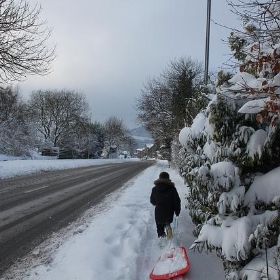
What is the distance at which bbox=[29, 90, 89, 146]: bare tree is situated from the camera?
224ft

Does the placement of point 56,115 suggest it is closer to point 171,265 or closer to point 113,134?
point 113,134

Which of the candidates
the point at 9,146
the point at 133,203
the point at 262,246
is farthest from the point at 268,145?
the point at 9,146

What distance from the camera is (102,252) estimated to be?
6.23m

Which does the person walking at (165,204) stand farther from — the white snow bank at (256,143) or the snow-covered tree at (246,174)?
the white snow bank at (256,143)

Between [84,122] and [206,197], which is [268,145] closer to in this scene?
[206,197]

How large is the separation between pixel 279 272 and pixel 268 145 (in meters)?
1.34

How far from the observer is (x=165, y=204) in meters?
7.14

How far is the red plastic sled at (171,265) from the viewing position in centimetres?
517

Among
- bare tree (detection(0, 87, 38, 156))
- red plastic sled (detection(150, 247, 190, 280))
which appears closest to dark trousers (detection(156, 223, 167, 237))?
red plastic sled (detection(150, 247, 190, 280))

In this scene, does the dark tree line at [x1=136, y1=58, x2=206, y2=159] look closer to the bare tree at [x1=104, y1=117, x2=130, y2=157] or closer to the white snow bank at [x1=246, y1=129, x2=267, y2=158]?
the white snow bank at [x1=246, y1=129, x2=267, y2=158]

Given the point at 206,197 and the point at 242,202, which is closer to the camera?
the point at 242,202

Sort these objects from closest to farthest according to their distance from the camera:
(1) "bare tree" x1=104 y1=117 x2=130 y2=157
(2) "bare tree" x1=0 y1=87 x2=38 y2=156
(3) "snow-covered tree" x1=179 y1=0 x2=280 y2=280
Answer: (3) "snow-covered tree" x1=179 y1=0 x2=280 y2=280, (2) "bare tree" x1=0 y1=87 x2=38 y2=156, (1) "bare tree" x1=104 y1=117 x2=130 y2=157

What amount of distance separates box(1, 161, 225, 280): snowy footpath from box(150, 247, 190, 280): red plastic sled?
0.45 feet

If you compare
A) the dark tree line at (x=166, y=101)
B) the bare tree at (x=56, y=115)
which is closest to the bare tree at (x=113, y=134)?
the bare tree at (x=56, y=115)
